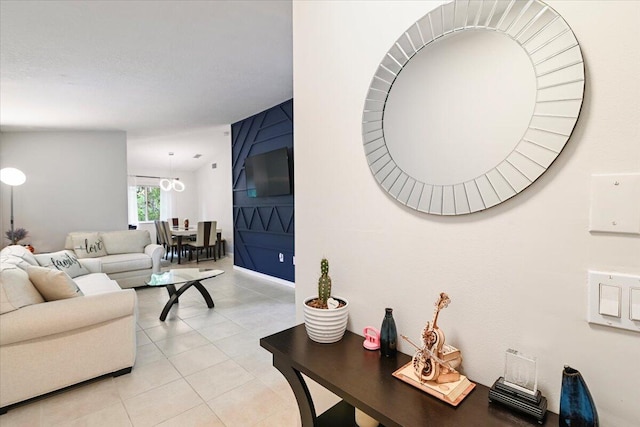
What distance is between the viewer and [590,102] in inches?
25.8

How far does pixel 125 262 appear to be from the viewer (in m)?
4.36

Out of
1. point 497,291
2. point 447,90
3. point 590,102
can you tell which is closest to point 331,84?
point 447,90

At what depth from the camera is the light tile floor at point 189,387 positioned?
1777mm

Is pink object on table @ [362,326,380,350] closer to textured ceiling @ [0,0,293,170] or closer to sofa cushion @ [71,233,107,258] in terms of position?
textured ceiling @ [0,0,293,170]

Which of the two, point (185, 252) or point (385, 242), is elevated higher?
point (385, 242)

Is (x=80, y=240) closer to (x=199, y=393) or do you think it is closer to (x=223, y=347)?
(x=223, y=347)

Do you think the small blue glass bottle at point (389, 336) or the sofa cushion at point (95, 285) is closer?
the small blue glass bottle at point (389, 336)

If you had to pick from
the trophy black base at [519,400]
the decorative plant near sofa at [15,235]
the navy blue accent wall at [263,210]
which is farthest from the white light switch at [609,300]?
the decorative plant near sofa at [15,235]

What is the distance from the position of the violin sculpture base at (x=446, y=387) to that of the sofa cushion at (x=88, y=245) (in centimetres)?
522

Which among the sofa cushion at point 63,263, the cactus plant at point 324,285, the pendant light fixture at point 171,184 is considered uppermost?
the pendant light fixture at point 171,184

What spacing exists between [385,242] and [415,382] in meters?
0.43

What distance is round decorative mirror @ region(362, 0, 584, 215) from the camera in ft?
2.30

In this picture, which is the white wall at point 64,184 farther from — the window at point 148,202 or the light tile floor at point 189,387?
the window at point 148,202

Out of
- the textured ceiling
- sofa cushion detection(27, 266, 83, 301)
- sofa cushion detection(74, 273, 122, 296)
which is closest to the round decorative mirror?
the textured ceiling
